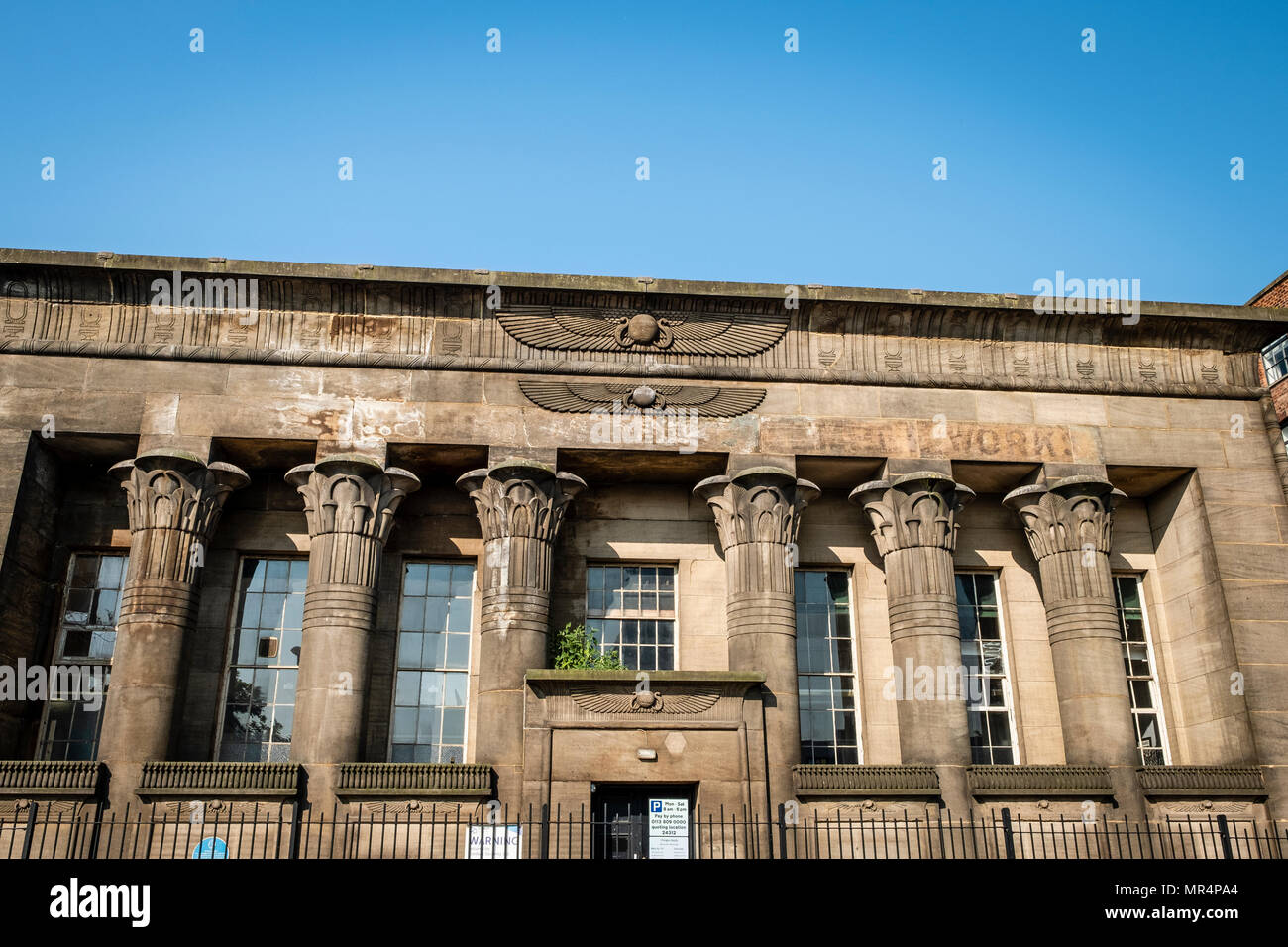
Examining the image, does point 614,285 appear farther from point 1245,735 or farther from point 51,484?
point 1245,735

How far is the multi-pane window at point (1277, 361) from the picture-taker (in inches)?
1107

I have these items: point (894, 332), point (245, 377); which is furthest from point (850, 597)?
point (245, 377)

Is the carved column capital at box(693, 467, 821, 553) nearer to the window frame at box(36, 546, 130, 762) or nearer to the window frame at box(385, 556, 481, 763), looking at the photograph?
the window frame at box(385, 556, 481, 763)

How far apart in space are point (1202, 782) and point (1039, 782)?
282 centimetres

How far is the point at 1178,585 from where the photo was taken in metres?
20.3

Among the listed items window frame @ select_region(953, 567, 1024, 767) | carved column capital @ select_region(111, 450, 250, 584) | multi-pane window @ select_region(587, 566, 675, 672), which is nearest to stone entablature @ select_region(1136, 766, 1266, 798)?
window frame @ select_region(953, 567, 1024, 767)

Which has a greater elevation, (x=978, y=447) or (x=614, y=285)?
(x=614, y=285)

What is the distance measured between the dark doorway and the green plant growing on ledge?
193 centimetres

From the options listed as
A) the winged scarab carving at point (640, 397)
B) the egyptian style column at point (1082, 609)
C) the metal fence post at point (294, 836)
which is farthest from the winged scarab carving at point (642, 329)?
the metal fence post at point (294, 836)

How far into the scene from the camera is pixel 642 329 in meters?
19.6

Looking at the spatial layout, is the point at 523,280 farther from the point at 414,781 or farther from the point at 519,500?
the point at 414,781

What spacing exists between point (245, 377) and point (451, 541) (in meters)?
Answer: 4.46

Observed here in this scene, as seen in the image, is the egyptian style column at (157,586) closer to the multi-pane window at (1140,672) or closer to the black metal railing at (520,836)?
the black metal railing at (520,836)
